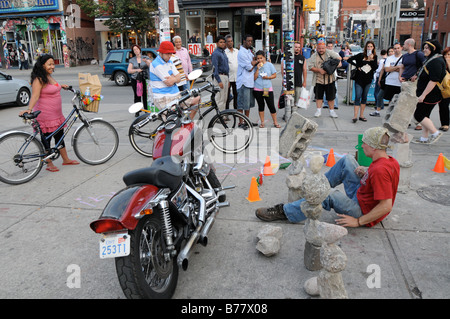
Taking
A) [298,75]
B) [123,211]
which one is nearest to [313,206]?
[123,211]

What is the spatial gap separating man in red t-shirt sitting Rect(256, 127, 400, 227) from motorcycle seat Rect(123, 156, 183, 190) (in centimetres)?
147

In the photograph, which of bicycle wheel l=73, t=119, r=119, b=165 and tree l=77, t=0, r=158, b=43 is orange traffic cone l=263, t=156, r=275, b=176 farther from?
tree l=77, t=0, r=158, b=43

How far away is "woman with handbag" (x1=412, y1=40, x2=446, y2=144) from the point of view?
691 centimetres

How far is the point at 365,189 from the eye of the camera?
362cm

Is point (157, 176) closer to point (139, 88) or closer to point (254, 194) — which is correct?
point (254, 194)

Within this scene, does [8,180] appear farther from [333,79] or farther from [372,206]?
[333,79]

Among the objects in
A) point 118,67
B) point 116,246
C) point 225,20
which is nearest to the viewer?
point 116,246

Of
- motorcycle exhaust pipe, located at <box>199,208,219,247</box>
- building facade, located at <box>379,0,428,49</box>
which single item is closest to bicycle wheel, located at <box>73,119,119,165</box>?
motorcycle exhaust pipe, located at <box>199,208,219,247</box>

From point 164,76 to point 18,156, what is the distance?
8.53ft

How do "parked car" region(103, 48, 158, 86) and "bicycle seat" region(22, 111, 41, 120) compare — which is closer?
"bicycle seat" region(22, 111, 41, 120)

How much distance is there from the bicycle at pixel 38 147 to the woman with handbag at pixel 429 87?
232 inches

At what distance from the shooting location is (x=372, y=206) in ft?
11.9

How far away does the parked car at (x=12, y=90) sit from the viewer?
1238cm
